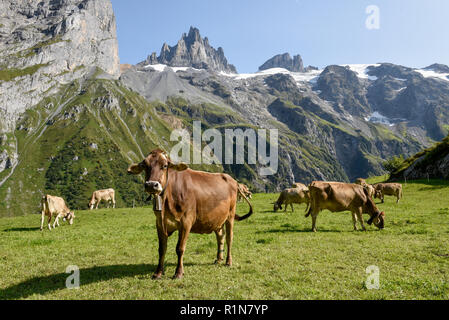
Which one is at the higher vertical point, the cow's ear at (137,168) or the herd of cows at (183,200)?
the cow's ear at (137,168)

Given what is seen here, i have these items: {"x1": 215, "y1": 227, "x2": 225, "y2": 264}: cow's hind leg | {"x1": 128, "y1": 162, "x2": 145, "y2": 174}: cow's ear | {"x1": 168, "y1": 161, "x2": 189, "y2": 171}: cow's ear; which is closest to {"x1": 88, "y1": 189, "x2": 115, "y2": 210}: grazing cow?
{"x1": 215, "y1": 227, "x2": 225, "y2": 264}: cow's hind leg

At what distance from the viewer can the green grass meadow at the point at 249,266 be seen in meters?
7.58

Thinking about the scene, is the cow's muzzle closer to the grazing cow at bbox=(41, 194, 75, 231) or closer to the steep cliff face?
the grazing cow at bbox=(41, 194, 75, 231)

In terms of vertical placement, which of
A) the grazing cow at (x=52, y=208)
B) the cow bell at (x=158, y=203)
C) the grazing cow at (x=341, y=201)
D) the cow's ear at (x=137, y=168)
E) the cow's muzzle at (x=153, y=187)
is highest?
the cow's ear at (x=137, y=168)

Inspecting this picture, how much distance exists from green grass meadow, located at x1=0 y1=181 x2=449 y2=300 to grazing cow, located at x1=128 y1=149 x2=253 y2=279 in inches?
46.4

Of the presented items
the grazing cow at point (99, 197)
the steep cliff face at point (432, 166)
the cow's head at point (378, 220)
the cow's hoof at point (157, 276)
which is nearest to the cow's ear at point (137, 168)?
the cow's hoof at point (157, 276)

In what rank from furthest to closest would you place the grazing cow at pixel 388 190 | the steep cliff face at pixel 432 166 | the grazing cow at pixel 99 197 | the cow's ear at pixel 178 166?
the steep cliff face at pixel 432 166, the grazing cow at pixel 99 197, the grazing cow at pixel 388 190, the cow's ear at pixel 178 166

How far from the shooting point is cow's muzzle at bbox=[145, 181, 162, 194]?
736 centimetres

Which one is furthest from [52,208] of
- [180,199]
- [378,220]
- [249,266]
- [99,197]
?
[378,220]

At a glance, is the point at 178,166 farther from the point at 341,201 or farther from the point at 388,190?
the point at 388,190

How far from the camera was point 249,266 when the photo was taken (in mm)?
9930

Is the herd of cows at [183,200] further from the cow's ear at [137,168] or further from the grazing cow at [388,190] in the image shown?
the grazing cow at [388,190]
